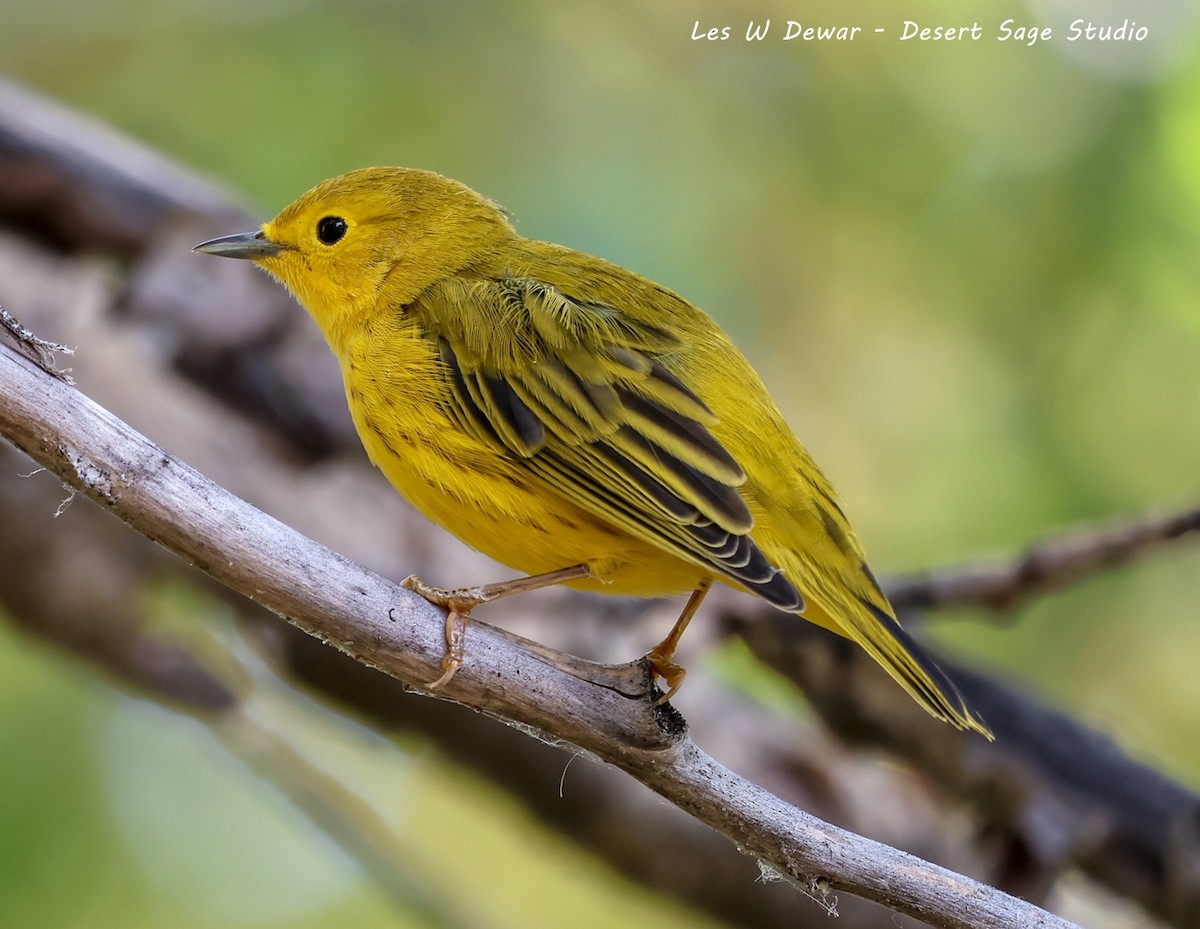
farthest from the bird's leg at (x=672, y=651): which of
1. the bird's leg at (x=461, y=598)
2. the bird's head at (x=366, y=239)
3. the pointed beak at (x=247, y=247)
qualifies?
the pointed beak at (x=247, y=247)

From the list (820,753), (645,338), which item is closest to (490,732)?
(820,753)

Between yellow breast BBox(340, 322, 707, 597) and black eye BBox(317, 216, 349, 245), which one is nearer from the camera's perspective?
yellow breast BBox(340, 322, 707, 597)

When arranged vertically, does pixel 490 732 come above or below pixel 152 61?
below

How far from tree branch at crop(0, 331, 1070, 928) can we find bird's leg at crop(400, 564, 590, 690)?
0.02 m

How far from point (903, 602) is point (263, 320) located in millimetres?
2981

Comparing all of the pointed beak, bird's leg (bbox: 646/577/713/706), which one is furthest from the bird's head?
bird's leg (bbox: 646/577/713/706)

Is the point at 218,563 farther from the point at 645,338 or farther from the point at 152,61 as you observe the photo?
the point at 152,61

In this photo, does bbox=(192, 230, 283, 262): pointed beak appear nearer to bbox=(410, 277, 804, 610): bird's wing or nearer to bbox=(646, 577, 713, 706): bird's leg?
bbox=(410, 277, 804, 610): bird's wing

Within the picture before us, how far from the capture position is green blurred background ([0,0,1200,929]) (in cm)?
600

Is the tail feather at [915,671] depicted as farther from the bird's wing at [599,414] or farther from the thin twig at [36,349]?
the thin twig at [36,349]

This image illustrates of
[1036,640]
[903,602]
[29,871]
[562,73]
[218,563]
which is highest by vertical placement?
[562,73]

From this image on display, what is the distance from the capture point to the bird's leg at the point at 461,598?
2316mm

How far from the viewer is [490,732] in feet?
14.6

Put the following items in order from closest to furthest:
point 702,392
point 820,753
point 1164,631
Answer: point 702,392
point 820,753
point 1164,631
